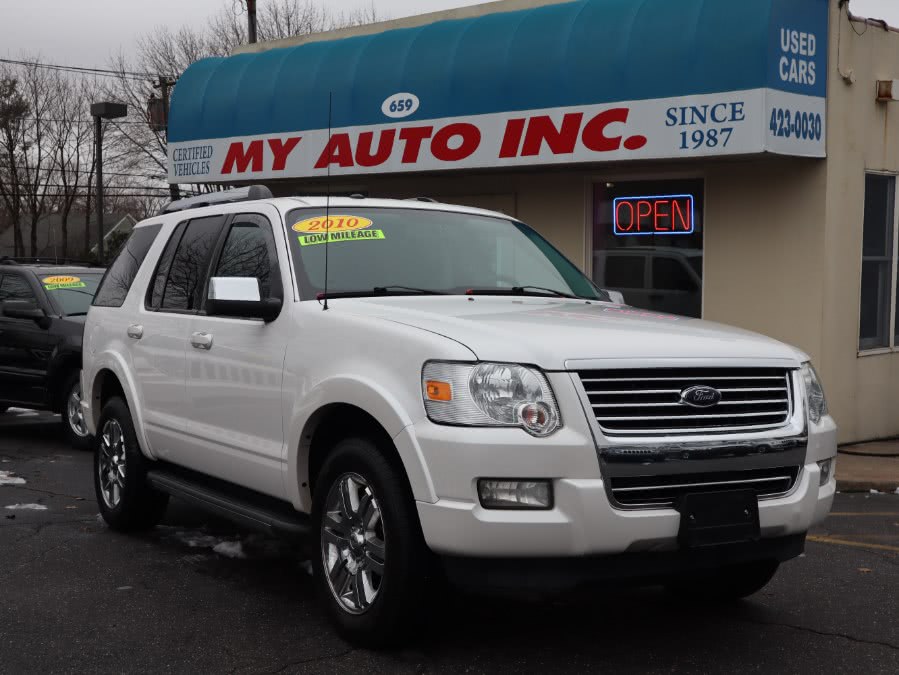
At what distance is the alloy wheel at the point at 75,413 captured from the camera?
11039 mm

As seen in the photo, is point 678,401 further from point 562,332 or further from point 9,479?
point 9,479

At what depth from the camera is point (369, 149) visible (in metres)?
14.0

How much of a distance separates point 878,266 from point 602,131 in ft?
10.9

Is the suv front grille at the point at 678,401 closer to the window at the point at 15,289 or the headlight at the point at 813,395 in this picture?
the headlight at the point at 813,395

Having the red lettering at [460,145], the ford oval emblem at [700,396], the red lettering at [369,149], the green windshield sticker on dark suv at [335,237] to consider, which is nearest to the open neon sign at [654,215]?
the red lettering at [460,145]

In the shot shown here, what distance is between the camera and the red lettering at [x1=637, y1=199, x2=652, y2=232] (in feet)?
40.1

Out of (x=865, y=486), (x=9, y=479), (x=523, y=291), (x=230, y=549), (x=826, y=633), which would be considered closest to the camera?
(x=826, y=633)

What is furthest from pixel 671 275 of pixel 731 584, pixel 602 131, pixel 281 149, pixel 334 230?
pixel 334 230

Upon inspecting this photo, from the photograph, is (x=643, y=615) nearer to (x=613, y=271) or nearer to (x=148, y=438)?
(x=148, y=438)

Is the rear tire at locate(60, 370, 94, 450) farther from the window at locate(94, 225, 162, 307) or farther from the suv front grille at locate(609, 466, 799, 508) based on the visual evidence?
the suv front grille at locate(609, 466, 799, 508)

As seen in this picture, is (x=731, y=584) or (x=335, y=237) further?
(x=335, y=237)

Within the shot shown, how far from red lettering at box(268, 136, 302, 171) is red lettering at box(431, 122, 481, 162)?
255 cm

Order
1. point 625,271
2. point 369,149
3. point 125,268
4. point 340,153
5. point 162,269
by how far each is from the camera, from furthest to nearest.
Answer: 1. point 340,153
2. point 369,149
3. point 625,271
4. point 125,268
5. point 162,269

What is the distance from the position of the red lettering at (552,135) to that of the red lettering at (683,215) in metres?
1.26
